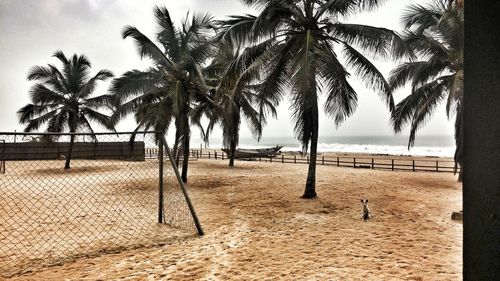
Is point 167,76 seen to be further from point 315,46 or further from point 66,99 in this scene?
point 66,99

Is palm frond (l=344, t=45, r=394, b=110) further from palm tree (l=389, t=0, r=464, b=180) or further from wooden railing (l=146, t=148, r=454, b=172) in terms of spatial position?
wooden railing (l=146, t=148, r=454, b=172)

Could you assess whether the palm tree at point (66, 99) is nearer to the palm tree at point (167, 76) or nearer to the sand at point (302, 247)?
the palm tree at point (167, 76)

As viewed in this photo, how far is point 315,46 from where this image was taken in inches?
326

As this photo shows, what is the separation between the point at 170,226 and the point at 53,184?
942cm

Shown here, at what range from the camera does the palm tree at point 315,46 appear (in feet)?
28.1

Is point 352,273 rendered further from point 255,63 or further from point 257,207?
point 255,63

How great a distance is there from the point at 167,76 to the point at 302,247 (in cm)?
931

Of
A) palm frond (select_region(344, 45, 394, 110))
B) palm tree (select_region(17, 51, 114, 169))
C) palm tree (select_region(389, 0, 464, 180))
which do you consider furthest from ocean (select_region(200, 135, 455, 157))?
palm tree (select_region(17, 51, 114, 169))

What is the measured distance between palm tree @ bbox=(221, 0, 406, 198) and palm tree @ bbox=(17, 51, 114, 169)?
13666 mm

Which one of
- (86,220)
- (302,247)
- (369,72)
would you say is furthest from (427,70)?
(86,220)

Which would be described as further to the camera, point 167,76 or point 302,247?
point 167,76

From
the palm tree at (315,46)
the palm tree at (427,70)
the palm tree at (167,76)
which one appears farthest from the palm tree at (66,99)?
the palm tree at (427,70)

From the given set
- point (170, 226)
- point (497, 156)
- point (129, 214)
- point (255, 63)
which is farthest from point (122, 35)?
point (497, 156)

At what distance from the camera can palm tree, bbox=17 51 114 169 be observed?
18281 millimetres
